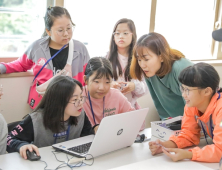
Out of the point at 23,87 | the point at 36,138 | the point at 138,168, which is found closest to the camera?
the point at 138,168

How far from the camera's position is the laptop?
4.46 feet

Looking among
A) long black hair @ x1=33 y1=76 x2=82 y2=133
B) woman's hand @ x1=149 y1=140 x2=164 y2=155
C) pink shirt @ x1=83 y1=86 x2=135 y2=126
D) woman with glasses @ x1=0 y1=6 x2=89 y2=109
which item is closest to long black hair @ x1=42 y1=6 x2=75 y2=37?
woman with glasses @ x1=0 y1=6 x2=89 y2=109

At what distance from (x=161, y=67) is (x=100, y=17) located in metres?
1.45

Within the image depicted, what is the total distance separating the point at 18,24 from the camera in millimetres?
2643

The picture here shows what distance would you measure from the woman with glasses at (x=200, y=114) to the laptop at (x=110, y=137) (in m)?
0.14

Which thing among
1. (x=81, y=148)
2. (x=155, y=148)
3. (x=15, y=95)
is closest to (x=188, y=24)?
(x=15, y=95)

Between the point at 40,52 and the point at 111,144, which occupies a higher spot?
the point at 40,52

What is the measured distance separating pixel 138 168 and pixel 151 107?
7.16 ft

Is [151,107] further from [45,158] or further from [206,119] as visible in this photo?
[45,158]

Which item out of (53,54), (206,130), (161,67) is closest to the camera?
(206,130)

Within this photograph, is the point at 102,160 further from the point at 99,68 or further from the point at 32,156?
the point at 99,68

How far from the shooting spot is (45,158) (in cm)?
139

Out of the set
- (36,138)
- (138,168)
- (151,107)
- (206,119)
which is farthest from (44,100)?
(151,107)

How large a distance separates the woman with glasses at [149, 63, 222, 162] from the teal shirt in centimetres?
30
